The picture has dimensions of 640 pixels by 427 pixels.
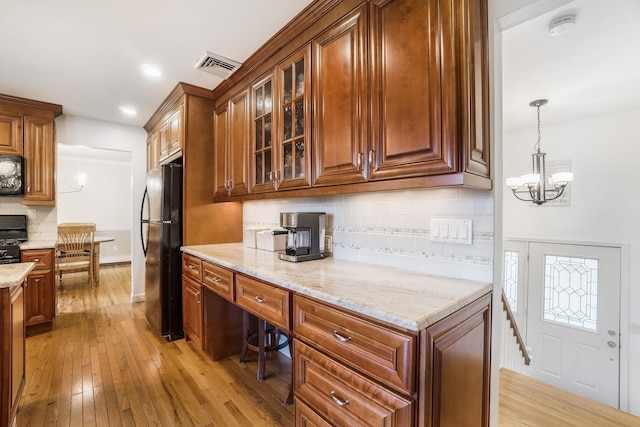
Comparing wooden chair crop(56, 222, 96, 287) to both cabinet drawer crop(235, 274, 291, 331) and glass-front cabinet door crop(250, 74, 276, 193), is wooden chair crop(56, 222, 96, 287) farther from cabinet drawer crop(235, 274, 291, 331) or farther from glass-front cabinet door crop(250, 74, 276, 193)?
cabinet drawer crop(235, 274, 291, 331)

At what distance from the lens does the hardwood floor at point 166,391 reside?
1.78m

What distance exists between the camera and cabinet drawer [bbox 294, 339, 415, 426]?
0.96m

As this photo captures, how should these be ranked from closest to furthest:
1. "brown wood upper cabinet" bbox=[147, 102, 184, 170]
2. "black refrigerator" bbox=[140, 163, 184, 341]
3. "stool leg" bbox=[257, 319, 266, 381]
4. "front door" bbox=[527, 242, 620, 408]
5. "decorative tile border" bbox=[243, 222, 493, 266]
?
"decorative tile border" bbox=[243, 222, 493, 266] → "stool leg" bbox=[257, 319, 266, 381] → "black refrigerator" bbox=[140, 163, 184, 341] → "brown wood upper cabinet" bbox=[147, 102, 184, 170] → "front door" bbox=[527, 242, 620, 408]

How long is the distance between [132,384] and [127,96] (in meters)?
2.70

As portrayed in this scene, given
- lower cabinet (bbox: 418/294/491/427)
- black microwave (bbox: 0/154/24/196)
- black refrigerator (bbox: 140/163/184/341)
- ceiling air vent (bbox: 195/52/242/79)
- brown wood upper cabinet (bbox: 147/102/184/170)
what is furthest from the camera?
black microwave (bbox: 0/154/24/196)

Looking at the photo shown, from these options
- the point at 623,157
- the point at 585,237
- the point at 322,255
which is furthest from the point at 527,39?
the point at 585,237

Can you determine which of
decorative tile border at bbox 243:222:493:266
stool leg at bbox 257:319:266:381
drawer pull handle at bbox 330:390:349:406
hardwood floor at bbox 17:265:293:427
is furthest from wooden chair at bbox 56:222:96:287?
drawer pull handle at bbox 330:390:349:406

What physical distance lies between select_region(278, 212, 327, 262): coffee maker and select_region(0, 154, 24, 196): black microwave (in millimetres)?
3317

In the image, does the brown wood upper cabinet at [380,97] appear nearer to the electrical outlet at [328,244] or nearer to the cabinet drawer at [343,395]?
the electrical outlet at [328,244]

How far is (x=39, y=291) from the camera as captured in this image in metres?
3.11

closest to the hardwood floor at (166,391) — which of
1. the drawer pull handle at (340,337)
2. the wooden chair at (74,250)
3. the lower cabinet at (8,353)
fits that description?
the lower cabinet at (8,353)

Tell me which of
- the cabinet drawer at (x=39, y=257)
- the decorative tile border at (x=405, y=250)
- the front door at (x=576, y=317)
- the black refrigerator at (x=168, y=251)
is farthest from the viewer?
the front door at (x=576, y=317)

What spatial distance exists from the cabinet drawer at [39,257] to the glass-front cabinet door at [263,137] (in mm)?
2591

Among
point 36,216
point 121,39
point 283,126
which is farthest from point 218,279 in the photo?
point 36,216
